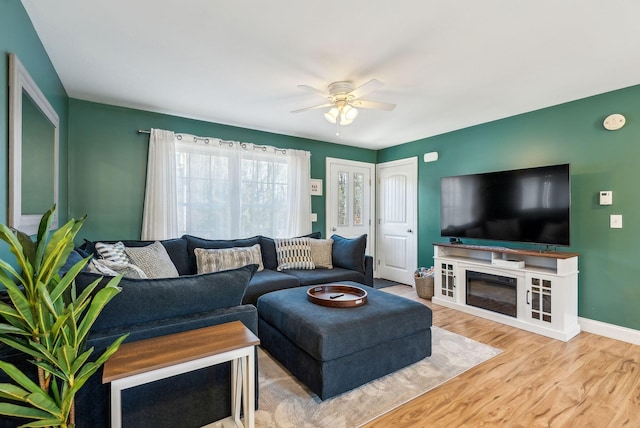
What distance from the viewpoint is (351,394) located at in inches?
78.0

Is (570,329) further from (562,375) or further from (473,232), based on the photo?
(473,232)

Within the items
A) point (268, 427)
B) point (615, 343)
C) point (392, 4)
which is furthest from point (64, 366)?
point (615, 343)

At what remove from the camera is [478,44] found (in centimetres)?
208

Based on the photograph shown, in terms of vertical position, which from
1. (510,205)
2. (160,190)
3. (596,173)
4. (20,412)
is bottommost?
(20,412)

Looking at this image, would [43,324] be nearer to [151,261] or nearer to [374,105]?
[151,261]

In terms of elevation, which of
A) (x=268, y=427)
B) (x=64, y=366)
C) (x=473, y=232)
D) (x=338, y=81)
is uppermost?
(x=338, y=81)

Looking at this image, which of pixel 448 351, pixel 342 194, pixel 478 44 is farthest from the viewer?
pixel 342 194

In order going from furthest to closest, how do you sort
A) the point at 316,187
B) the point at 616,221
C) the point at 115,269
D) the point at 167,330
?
the point at 316,187 < the point at 616,221 < the point at 115,269 < the point at 167,330

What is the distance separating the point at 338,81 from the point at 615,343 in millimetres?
3504

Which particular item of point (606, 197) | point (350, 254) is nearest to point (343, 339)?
point (350, 254)

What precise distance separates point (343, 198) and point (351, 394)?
350 cm

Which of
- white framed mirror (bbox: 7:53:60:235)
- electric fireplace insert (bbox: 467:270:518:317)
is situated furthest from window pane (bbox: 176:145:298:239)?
electric fireplace insert (bbox: 467:270:518:317)

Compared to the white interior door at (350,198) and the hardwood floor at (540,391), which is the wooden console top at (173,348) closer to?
the hardwood floor at (540,391)

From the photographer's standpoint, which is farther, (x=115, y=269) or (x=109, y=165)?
(x=109, y=165)
